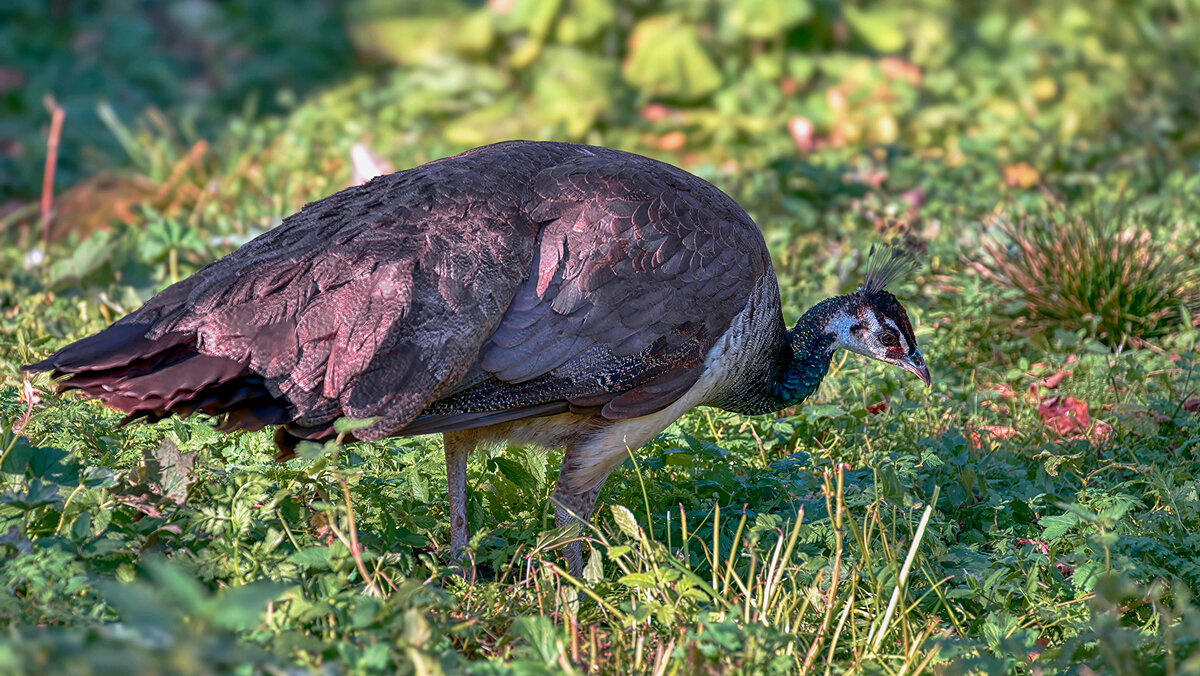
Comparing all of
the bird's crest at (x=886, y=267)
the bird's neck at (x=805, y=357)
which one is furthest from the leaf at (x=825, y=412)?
the bird's crest at (x=886, y=267)

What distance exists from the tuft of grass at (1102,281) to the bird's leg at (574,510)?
2418mm

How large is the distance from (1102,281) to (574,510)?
8.84 feet

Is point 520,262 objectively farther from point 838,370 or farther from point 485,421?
point 838,370

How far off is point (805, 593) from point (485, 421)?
3.21 ft

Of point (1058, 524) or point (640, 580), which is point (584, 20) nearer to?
point (1058, 524)

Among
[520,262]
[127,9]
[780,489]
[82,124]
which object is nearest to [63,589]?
[520,262]

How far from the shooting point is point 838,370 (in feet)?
15.7

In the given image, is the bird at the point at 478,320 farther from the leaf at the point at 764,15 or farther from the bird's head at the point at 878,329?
the leaf at the point at 764,15

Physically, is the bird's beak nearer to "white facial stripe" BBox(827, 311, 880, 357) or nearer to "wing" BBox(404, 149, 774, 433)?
"white facial stripe" BBox(827, 311, 880, 357)

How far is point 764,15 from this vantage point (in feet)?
26.5

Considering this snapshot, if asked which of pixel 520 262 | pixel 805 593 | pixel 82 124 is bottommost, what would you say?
pixel 805 593

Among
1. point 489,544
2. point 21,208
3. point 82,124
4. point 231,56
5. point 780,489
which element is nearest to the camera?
point 489,544

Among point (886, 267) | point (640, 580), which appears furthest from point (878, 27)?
point (640, 580)

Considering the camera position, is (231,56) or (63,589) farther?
(231,56)
